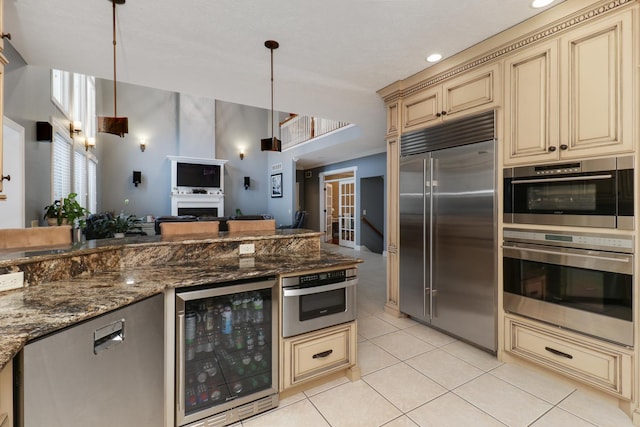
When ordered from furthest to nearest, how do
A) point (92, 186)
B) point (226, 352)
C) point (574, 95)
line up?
point (92, 186), point (574, 95), point (226, 352)

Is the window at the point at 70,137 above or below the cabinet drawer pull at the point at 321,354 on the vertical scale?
above

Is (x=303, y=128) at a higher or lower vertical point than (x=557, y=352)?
higher

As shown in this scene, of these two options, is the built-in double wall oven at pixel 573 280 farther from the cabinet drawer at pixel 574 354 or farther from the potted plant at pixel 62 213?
the potted plant at pixel 62 213

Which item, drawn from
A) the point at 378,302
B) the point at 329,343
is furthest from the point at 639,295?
the point at 378,302

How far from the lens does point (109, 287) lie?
4.70ft

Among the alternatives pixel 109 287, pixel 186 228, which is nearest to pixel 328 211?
pixel 186 228

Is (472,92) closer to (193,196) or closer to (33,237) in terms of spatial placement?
(33,237)

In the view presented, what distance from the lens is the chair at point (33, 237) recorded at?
5.90 feet

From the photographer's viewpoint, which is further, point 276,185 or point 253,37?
point 276,185

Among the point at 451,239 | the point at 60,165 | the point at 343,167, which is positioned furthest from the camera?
the point at 343,167

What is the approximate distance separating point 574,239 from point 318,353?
1.91 m

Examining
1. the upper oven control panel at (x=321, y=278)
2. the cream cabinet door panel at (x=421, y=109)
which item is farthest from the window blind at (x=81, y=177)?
the cream cabinet door panel at (x=421, y=109)

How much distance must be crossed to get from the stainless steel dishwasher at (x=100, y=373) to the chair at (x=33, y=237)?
1.08 metres

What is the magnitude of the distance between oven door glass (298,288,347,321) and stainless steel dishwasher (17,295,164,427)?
83cm
